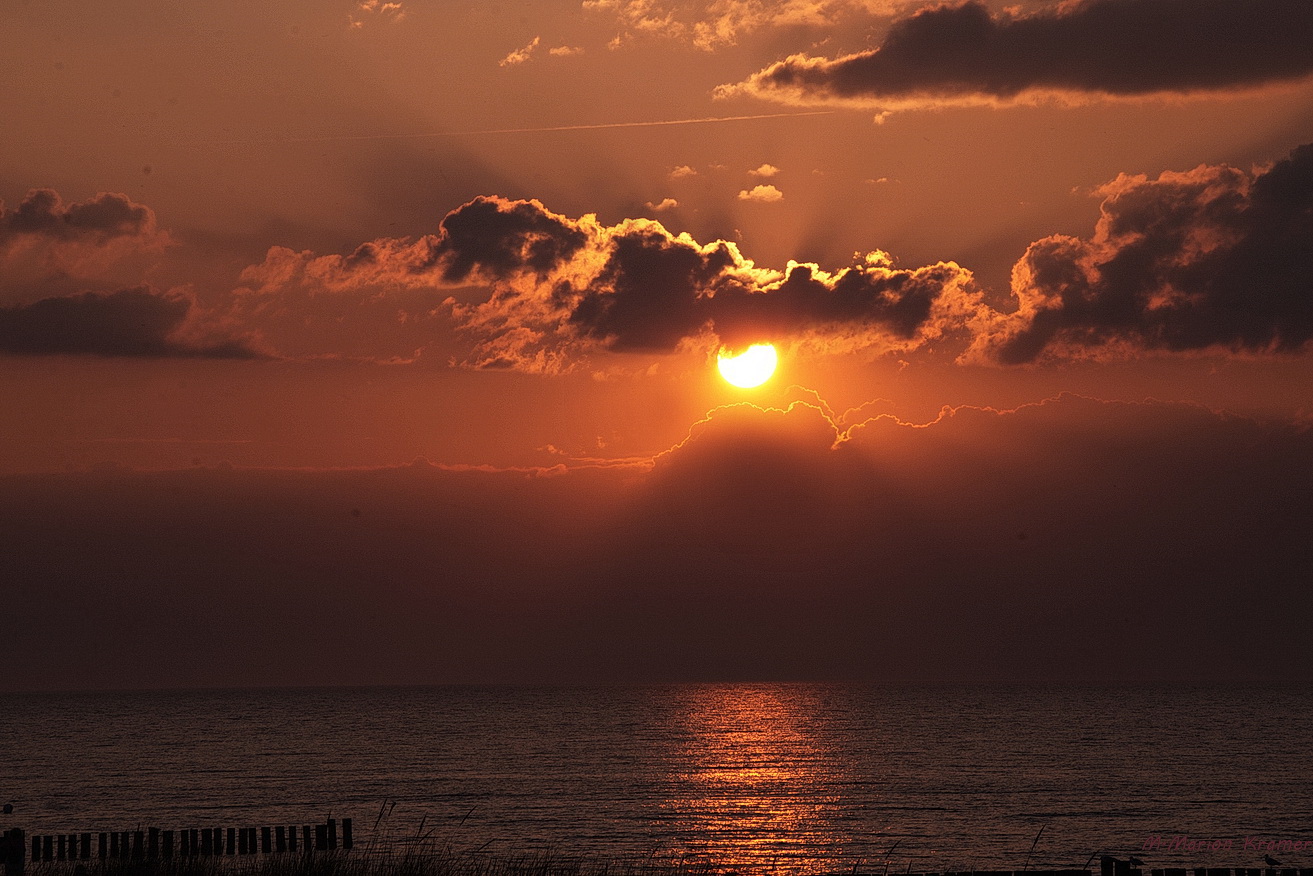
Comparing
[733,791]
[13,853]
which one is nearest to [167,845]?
[13,853]

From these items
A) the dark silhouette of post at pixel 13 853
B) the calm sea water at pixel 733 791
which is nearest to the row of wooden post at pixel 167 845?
the dark silhouette of post at pixel 13 853

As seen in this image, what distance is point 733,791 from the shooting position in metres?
96.2

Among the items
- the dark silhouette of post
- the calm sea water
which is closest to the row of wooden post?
the dark silhouette of post

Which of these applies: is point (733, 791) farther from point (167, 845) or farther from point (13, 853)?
point (13, 853)

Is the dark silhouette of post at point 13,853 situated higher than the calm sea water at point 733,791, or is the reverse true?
the calm sea water at point 733,791

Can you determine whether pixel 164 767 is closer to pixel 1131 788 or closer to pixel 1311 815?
pixel 1131 788

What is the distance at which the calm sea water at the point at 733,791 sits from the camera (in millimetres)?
67812

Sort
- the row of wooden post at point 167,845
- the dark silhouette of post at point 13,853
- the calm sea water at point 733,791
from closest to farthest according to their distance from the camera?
the dark silhouette of post at point 13,853 < the row of wooden post at point 167,845 < the calm sea water at point 733,791

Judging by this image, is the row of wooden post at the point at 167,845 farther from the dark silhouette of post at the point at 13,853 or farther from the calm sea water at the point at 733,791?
the calm sea water at the point at 733,791

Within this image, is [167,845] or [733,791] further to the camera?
[733,791]

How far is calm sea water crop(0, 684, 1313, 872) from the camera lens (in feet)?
222

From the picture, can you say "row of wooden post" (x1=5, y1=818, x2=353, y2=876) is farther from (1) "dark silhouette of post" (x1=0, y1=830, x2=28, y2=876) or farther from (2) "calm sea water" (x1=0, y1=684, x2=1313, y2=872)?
(2) "calm sea water" (x1=0, y1=684, x2=1313, y2=872)

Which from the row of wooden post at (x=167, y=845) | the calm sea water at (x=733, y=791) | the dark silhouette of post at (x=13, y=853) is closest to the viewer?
the dark silhouette of post at (x=13, y=853)

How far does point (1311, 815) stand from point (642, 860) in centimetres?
4192
